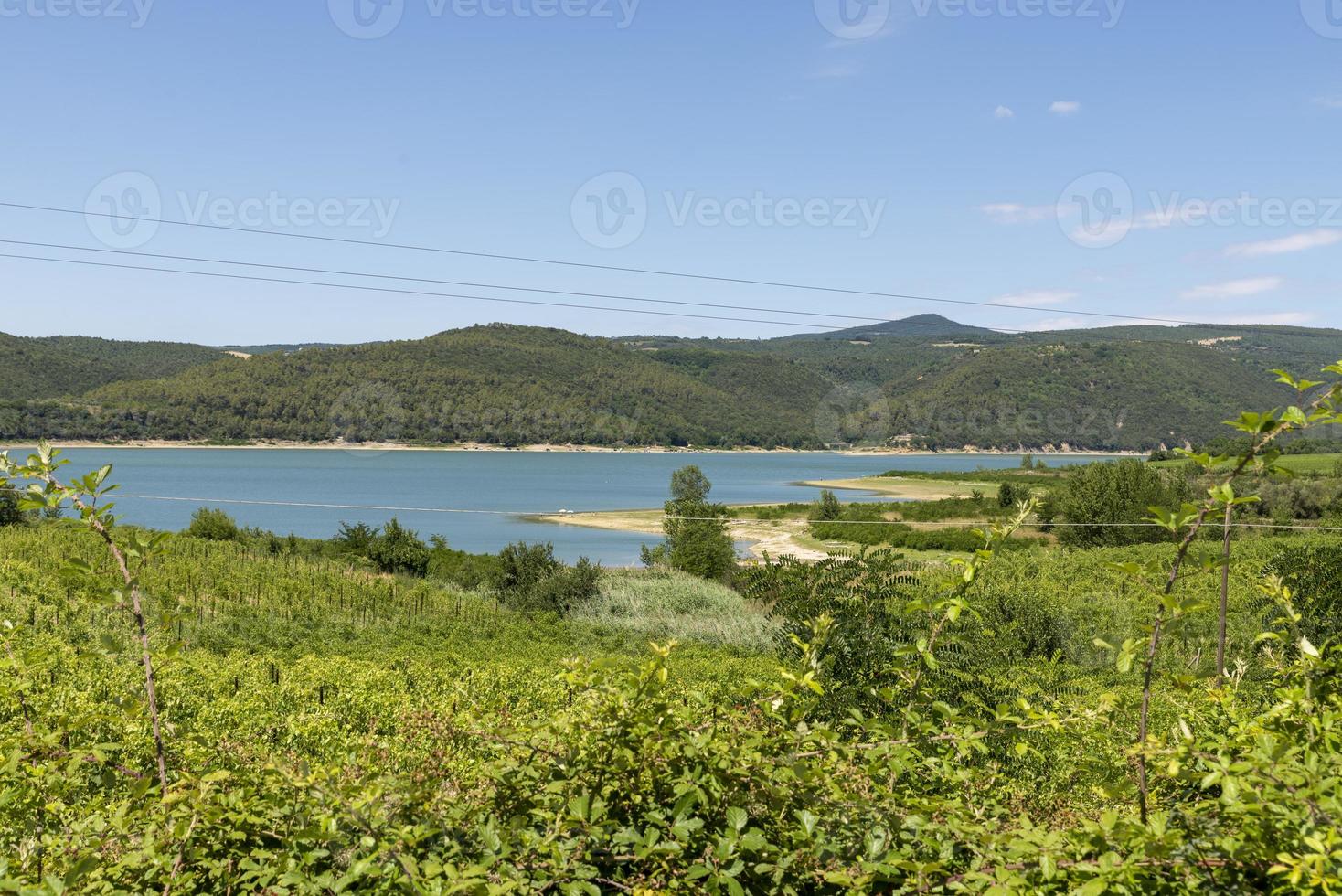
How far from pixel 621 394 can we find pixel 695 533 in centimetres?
12078

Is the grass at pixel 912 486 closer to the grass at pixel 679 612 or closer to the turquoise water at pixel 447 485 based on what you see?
the turquoise water at pixel 447 485

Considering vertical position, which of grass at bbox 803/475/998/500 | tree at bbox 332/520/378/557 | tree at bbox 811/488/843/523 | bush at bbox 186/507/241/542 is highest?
bush at bbox 186/507/241/542

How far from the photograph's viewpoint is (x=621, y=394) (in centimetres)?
14962

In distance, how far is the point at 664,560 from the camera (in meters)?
31.6

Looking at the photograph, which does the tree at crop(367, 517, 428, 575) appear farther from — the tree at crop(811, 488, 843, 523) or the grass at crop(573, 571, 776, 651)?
the tree at crop(811, 488, 843, 523)

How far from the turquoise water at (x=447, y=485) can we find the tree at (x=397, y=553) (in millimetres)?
1457

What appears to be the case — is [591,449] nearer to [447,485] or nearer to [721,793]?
[447,485]

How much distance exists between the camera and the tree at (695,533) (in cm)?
2894

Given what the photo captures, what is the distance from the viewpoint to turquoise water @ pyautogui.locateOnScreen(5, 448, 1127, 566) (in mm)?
48544

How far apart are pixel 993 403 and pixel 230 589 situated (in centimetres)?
13470

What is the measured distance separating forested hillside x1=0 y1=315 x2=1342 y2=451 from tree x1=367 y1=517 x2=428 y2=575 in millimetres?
77322

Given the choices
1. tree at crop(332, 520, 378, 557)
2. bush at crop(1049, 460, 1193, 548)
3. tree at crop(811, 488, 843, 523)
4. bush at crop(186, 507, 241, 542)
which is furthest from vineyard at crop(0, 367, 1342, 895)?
tree at crop(811, 488, 843, 523)

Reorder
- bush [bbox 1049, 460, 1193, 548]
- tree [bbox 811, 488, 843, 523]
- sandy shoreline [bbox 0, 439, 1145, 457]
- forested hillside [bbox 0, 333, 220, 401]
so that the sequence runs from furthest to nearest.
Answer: sandy shoreline [bbox 0, 439, 1145, 457]
forested hillside [bbox 0, 333, 220, 401]
tree [bbox 811, 488, 843, 523]
bush [bbox 1049, 460, 1193, 548]

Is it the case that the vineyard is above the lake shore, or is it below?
above
